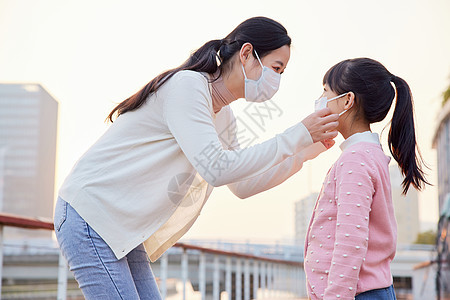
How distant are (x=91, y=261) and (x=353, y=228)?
27.0 inches

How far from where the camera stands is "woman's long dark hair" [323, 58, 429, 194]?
1.83 metres

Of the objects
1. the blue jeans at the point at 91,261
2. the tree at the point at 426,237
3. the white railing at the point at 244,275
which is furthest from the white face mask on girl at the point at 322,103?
the tree at the point at 426,237

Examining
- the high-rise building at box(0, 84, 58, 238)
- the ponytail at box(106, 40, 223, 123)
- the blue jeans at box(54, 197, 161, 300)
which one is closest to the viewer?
the blue jeans at box(54, 197, 161, 300)

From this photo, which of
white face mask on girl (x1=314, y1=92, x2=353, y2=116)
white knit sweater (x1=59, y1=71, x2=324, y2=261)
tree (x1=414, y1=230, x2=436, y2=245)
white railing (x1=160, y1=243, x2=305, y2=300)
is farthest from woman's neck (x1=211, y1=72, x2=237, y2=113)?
tree (x1=414, y1=230, x2=436, y2=245)

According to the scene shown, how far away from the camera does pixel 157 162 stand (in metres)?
1.60

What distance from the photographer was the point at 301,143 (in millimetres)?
1576

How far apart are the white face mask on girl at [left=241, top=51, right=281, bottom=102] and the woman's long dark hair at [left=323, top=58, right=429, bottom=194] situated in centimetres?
17

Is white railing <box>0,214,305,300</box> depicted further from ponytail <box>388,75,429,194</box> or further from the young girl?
ponytail <box>388,75,429,194</box>

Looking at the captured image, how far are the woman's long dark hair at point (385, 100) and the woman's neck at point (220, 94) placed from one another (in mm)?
325

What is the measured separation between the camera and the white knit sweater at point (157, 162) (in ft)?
5.05

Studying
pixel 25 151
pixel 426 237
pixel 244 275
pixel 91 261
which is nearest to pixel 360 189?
pixel 91 261

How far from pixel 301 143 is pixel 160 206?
0.41 meters

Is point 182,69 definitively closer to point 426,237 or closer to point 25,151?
point 426,237

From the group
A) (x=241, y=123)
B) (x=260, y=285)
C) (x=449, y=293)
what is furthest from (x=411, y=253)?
(x=241, y=123)
